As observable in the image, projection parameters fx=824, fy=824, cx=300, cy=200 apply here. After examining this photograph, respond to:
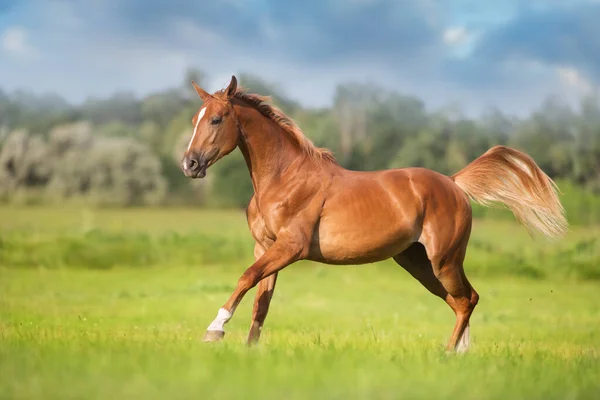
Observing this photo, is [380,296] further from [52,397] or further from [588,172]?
[588,172]

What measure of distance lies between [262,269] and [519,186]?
3.43 m

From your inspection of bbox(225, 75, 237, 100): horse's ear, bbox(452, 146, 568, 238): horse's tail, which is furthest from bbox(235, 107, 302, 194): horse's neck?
bbox(452, 146, 568, 238): horse's tail

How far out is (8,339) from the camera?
7.20m

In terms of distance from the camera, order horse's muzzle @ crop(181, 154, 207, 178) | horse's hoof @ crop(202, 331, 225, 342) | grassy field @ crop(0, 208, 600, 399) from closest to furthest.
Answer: grassy field @ crop(0, 208, 600, 399) < horse's hoof @ crop(202, 331, 225, 342) < horse's muzzle @ crop(181, 154, 207, 178)

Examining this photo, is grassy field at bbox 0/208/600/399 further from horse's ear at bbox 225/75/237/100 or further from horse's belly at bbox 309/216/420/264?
horse's ear at bbox 225/75/237/100

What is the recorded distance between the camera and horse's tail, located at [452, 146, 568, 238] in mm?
9234

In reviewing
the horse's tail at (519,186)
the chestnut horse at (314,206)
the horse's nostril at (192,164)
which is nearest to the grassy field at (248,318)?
the chestnut horse at (314,206)

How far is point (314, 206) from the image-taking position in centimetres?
797

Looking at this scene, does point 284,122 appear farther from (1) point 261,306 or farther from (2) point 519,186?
(2) point 519,186

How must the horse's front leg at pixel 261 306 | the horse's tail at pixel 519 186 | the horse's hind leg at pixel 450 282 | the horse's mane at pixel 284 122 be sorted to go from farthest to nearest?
the horse's tail at pixel 519 186 < the horse's hind leg at pixel 450 282 < the horse's mane at pixel 284 122 < the horse's front leg at pixel 261 306

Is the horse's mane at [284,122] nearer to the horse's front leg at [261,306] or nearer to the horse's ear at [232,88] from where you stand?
the horse's ear at [232,88]

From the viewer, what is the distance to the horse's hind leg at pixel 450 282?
8445 millimetres

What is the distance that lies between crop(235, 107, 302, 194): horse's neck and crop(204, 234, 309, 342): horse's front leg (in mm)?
699

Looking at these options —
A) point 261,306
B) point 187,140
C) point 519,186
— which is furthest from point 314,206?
point 187,140
